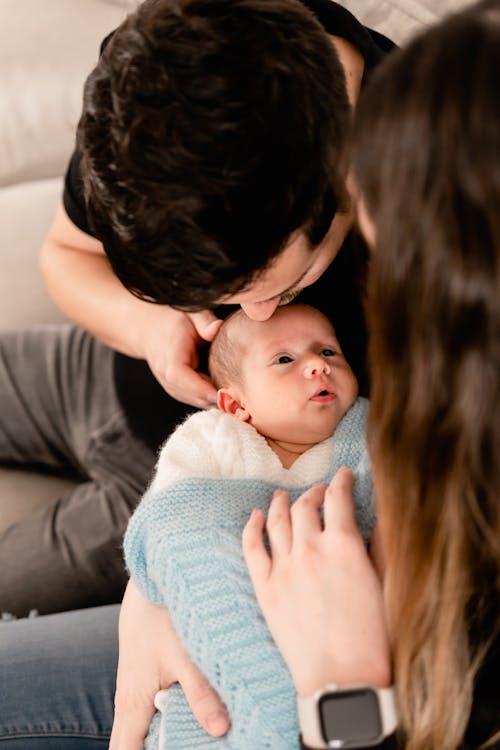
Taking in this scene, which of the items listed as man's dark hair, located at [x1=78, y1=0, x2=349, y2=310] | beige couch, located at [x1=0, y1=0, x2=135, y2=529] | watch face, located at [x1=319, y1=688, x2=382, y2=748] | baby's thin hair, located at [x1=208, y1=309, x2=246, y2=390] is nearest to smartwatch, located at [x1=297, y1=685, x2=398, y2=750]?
watch face, located at [x1=319, y1=688, x2=382, y2=748]

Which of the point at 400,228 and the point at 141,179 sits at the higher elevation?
the point at 400,228

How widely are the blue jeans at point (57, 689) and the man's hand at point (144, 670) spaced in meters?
0.09

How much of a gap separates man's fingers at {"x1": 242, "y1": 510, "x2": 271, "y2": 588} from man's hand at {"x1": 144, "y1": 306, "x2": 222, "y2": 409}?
13.3 inches

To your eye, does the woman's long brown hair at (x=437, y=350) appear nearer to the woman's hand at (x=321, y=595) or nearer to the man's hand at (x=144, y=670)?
the woman's hand at (x=321, y=595)

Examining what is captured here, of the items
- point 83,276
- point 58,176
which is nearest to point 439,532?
point 83,276

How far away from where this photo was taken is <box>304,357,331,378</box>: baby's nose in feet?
3.75

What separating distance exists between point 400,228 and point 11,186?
1.46 metres

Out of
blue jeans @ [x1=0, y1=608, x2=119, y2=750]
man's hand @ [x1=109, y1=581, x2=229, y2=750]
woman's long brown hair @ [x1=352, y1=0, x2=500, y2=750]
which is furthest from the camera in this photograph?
blue jeans @ [x1=0, y1=608, x2=119, y2=750]

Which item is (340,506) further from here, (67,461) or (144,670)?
(67,461)

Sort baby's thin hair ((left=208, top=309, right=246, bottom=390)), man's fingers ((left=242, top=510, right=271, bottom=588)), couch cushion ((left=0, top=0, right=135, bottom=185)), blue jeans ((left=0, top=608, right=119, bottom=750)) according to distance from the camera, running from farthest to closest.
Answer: couch cushion ((left=0, top=0, right=135, bottom=185))
baby's thin hair ((left=208, top=309, right=246, bottom=390))
blue jeans ((left=0, top=608, right=119, bottom=750))
man's fingers ((left=242, top=510, right=271, bottom=588))

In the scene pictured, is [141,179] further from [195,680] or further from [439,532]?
[195,680]

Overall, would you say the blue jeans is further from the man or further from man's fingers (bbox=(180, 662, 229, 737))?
man's fingers (bbox=(180, 662, 229, 737))

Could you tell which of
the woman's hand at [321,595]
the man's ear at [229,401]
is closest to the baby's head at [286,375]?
the man's ear at [229,401]

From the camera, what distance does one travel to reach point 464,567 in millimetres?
729
